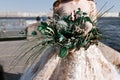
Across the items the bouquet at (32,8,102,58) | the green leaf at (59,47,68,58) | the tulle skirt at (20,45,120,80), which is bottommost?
the tulle skirt at (20,45,120,80)

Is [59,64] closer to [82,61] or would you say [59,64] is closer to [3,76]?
[82,61]

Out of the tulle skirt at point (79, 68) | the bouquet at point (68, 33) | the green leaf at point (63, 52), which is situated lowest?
the tulle skirt at point (79, 68)

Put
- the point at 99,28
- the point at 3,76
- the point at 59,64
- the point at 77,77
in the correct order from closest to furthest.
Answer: the point at 77,77
the point at 59,64
the point at 99,28
the point at 3,76

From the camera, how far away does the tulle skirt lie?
2.27m

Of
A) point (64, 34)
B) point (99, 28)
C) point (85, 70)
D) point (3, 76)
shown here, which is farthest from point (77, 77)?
point (3, 76)

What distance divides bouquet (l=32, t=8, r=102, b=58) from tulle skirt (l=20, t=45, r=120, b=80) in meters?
0.05

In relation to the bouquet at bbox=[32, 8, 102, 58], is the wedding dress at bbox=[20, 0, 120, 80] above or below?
below

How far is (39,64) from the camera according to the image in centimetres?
260

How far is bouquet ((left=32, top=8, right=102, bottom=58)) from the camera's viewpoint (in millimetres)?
→ 2328

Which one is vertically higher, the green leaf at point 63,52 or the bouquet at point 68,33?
the bouquet at point 68,33

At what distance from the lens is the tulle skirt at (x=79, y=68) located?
7.46ft

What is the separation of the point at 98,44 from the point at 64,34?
11.4 inches

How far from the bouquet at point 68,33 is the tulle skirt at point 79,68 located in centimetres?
5

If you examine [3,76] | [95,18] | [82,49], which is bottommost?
[3,76]
